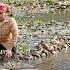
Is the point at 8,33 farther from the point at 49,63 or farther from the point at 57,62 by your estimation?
the point at 57,62

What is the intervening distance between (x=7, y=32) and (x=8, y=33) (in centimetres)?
3

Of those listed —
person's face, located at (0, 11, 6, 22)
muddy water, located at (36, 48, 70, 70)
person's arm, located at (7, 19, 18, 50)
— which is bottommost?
muddy water, located at (36, 48, 70, 70)

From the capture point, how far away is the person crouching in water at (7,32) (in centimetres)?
637

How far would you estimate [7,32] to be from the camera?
6777mm

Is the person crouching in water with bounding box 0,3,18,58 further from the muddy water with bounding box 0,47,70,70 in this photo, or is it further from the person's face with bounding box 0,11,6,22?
the muddy water with bounding box 0,47,70,70

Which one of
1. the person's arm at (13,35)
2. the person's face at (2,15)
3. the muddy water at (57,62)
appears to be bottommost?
the muddy water at (57,62)

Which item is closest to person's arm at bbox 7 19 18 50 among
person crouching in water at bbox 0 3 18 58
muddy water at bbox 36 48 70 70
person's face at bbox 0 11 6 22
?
person crouching in water at bbox 0 3 18 58

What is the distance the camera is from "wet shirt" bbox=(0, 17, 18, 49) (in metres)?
6.55

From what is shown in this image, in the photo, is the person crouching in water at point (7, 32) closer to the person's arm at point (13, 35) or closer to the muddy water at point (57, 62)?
the person's arm at point (13, 35)

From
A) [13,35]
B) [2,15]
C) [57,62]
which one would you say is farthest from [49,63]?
[2,15]

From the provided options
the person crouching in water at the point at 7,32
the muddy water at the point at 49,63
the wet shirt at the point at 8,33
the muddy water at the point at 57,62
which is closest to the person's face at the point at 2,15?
the person crouching in water at the point at 7,32

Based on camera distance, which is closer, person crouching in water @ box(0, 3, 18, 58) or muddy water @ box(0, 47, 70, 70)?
person crouching in water @ box(0, 3, 18, 58)

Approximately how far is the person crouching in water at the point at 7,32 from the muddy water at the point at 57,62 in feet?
2.97

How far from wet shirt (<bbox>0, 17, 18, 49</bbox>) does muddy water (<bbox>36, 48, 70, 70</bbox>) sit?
968 millimetres
